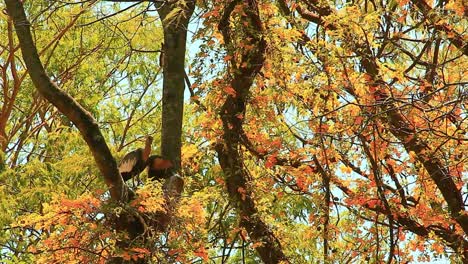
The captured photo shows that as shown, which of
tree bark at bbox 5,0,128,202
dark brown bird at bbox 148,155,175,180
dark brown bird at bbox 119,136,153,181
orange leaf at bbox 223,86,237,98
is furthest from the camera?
orange leaf at bbox 223,86,237,98

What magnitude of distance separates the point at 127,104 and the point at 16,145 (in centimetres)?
137

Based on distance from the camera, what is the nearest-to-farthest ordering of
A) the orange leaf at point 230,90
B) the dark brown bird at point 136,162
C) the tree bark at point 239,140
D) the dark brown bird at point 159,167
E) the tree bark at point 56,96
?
the tree bark at point 56,96, the dark brown bird at point 159,167, the dark brown bird at point 136,162, the tree bark at point 239,140, the orange leaf at point 230,90

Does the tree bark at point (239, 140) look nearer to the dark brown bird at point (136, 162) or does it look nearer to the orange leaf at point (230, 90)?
the orange leaf at point (230, 90)

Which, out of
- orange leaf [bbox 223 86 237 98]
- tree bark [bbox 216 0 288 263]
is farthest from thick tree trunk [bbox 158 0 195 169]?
orange leaf [bbox 223 86 237 98]

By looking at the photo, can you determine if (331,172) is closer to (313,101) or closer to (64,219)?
(313,101)

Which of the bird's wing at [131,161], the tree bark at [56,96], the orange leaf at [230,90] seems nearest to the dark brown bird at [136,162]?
the bird's wing at [131,161]

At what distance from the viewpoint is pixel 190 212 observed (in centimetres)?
353

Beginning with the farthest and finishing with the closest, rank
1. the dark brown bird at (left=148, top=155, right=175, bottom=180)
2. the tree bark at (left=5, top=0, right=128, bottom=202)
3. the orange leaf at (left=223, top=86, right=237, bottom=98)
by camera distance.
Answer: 1. the orange leaf at (left=223, top=86, right=237, bottom=98)
2. the dark brown bird at (left=148, top=155, right=175, bottom=180)
3. the tree bark at (left=5, top=0, right=128, bottom=202)

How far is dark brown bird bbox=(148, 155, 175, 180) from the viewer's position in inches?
140

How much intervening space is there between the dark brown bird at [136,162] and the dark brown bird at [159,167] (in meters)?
0.07

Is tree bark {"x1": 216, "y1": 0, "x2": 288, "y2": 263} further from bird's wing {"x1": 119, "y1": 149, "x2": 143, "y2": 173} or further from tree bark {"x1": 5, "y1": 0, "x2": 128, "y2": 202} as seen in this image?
tree bark {"x1": 5, "y1": 0, "x2": 128, "y2": 202}

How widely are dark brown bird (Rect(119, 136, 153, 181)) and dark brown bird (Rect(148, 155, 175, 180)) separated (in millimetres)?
67

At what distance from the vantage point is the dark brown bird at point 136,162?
3670 millimetres

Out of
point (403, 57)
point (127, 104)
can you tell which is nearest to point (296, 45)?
point (403, 57)
